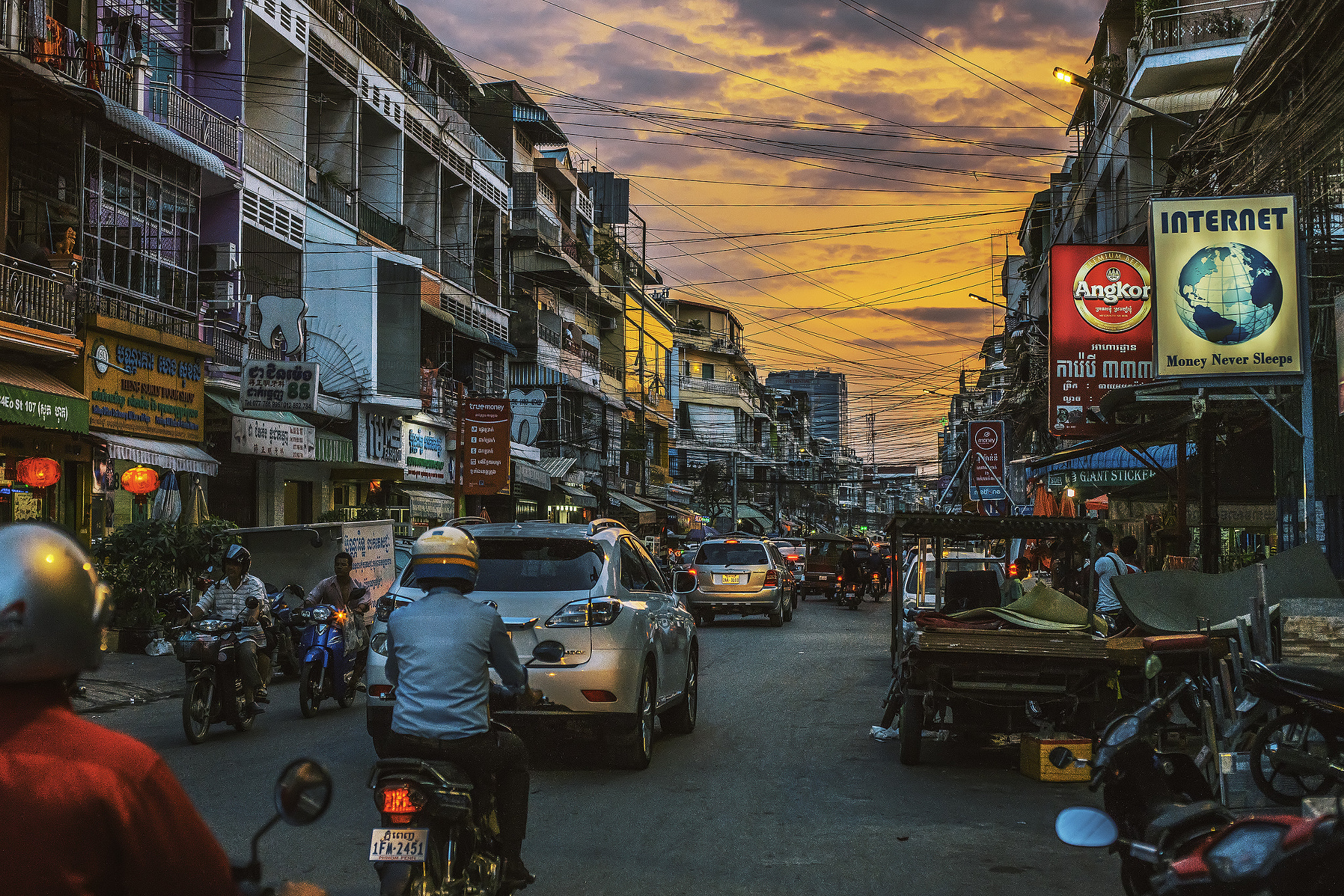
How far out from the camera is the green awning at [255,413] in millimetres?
24500

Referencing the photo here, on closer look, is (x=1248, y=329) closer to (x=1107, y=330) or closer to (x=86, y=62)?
(x=1107, y=330)

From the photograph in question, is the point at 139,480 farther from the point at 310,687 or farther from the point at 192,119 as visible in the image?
the point at 310,687

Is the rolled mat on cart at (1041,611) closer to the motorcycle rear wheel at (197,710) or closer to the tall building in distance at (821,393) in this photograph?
the motorcycle rear wheel at (197,710)

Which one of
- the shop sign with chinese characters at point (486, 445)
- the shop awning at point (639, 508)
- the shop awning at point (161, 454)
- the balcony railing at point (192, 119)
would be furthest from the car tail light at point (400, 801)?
the shop awning at point (639, 508)

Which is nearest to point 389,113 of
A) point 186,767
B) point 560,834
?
point 186,767

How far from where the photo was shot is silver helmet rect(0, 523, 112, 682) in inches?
86.0

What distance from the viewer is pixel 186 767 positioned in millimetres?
9898

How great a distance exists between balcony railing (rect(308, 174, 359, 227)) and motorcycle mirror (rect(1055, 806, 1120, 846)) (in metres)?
28.6

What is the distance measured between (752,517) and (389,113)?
59464mm

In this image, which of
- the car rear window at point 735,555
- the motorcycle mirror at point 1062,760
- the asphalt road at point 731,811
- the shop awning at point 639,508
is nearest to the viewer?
the motorcycle mirror at point 1062,760

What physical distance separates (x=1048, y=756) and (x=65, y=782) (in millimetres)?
8605

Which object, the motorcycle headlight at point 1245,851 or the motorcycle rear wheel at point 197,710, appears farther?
the motorcycle rear wheel at point 197,710

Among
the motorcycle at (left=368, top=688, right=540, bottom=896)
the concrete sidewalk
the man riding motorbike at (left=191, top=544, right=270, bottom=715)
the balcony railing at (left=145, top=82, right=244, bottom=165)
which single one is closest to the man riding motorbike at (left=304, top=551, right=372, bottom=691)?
the concrete sidewalk

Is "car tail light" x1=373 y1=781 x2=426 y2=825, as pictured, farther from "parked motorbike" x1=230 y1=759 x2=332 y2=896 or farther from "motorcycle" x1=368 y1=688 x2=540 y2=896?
"parked motorbike" x1=230 y1=759 x2=332 y2=896
